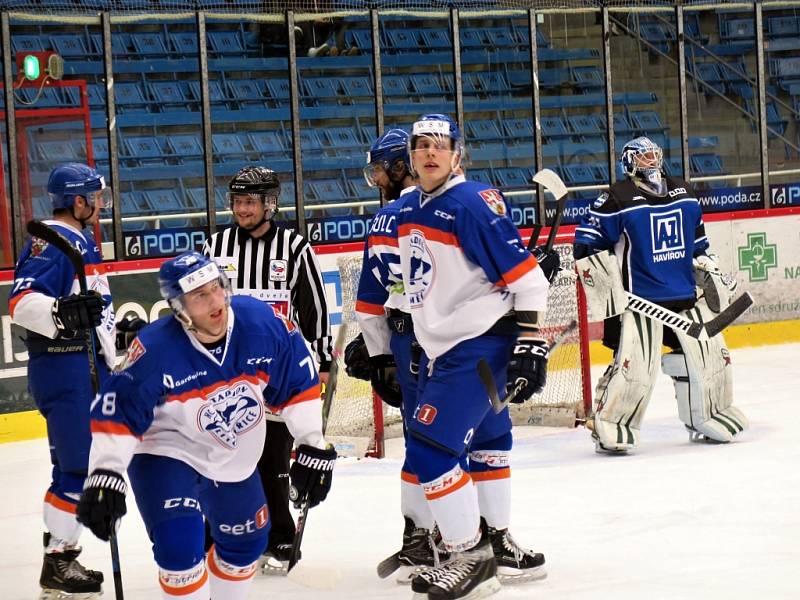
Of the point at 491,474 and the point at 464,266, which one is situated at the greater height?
the point at 464,266

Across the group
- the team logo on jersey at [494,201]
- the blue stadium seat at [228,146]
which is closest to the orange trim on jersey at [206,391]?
the team logo on jersey at [494,201]

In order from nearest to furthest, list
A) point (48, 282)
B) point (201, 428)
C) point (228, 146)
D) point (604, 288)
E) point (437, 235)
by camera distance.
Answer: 1. point (201, 428)
2. point (437, 235)
3. point (48, 282)
4. point (604, 288)
5. point (228, 146)

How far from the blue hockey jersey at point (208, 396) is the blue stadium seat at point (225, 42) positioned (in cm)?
529

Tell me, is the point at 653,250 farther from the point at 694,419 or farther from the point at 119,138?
the point at 119,138

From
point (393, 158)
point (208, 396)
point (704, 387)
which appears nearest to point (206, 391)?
point (208, 396)

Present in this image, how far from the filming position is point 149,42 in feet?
25.4

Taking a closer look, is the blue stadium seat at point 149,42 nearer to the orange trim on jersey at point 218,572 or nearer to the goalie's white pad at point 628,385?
the goalie's white pad at point 628,385

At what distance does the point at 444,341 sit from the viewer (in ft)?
11.6

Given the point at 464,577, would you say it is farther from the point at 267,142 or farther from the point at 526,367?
the point at 267,142

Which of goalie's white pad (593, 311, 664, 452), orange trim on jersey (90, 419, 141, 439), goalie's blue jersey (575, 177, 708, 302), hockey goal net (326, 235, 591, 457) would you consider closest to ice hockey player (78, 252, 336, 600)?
orange trim on jersey (90, 419, 141, 439)

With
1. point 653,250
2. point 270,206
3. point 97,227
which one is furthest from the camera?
point 97,227

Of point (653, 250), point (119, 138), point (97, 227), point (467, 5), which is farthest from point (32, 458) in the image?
point (467, 5)

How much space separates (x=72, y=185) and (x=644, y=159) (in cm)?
263

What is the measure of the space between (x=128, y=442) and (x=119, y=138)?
5.33m
